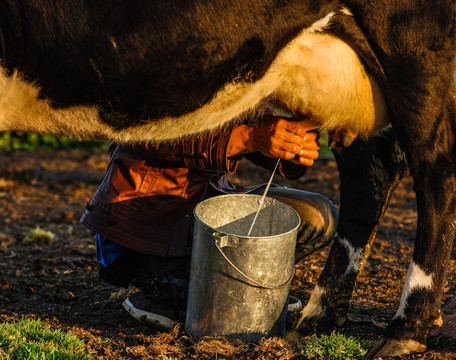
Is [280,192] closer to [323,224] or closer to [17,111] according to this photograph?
[323,224]

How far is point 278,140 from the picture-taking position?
301cm

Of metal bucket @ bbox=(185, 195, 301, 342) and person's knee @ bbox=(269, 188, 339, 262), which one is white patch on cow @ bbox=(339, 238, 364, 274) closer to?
person's knee @ bbox=(269, 188, 339, 262)

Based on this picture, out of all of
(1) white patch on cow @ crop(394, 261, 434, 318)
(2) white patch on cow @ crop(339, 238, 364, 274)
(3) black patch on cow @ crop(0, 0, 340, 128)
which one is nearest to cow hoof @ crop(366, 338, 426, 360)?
(1) white patch on cow @ crop(394, 261, 434, 318)

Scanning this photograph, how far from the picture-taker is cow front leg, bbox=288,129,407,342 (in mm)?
3297

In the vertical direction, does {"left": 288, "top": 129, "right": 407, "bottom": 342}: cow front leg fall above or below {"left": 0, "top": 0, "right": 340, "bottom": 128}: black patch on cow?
below

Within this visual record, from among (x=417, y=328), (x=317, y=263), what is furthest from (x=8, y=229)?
(x=417, y=328)

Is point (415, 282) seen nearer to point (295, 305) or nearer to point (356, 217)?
point (356, 217)

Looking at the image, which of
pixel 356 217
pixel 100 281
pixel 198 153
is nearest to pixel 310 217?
pixel 356 217

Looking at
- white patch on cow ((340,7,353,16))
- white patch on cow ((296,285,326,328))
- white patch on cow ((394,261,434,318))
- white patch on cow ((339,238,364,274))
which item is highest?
white patch on cow ((340,7,353,16))

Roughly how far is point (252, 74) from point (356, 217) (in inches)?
41.8

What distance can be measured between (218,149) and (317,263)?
161 centimetres

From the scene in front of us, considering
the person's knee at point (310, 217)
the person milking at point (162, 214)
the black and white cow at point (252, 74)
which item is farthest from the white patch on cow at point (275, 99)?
the person's knee at point (310, 217)

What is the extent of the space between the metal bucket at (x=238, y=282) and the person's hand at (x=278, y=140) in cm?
31

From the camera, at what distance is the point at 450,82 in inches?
113
